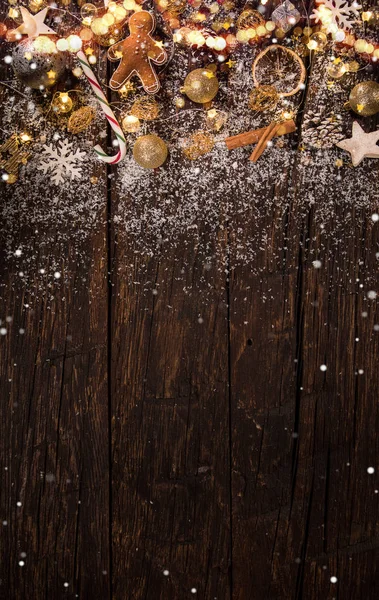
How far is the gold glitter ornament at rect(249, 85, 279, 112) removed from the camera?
1236mm

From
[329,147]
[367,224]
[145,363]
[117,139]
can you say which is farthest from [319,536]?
[117,139]

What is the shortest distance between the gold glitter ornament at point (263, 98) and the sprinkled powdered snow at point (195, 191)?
0.08ft

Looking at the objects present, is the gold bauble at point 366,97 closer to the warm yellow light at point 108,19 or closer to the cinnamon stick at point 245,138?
the cinnamon stick at point 245,138

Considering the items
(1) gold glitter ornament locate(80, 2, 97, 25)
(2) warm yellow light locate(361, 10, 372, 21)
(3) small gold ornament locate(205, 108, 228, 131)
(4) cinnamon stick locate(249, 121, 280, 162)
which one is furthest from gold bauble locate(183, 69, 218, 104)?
(2) warm yellow light locate(361, 10, 372, 21)

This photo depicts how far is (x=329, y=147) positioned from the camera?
4.17 ft

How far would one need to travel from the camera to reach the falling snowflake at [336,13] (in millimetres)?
1191

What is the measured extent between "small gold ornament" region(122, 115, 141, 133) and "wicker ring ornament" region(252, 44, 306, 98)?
0.94 ft

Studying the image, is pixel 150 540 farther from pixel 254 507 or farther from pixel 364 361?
pixel 364 361

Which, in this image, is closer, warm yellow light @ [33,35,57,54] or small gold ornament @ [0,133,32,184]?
warm yellow light @ [33,35,57,54]

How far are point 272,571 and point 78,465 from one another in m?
0.54

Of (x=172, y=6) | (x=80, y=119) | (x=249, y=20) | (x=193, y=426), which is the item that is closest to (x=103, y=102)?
(x=80, y=119)

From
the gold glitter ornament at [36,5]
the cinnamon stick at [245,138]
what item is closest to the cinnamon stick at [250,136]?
the cinnamon stick at [245,138]

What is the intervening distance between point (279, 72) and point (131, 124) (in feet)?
1.19

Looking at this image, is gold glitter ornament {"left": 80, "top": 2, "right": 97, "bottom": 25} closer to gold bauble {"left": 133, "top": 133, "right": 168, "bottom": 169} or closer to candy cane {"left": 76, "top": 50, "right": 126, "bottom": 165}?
candy cane {"left": 76, "top": 50, "right": 126, "bottom": 165}
